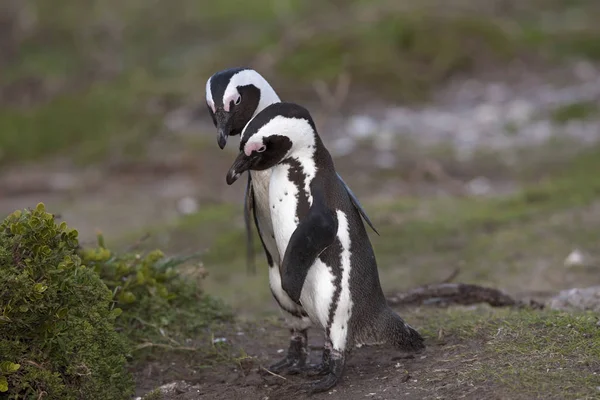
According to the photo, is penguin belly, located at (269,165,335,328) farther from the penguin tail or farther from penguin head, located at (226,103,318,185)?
the penguin tail

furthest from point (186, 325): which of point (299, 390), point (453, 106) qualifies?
point (453, 106)

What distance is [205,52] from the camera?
16.7 metres

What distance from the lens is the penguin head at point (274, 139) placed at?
3840 mm

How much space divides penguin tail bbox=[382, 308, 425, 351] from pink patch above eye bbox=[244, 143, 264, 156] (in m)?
0.93

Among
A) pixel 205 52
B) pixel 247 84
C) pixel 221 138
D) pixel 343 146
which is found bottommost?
pixel 221 138

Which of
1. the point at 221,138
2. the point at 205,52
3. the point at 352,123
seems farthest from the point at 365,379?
the point at 205,52

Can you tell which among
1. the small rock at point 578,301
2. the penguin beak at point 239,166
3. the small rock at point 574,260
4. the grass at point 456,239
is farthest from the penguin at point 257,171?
the small rock at point 574,260

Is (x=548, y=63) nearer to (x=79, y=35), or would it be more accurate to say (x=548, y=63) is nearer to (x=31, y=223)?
(x=79, y=35)

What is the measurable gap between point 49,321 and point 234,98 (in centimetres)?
124

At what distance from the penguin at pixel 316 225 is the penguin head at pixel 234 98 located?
0.29 meters

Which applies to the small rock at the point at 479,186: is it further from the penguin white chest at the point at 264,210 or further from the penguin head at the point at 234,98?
the penguin head at the point at 234,98

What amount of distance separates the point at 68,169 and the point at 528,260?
7.05 metres

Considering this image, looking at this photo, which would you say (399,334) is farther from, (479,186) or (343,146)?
(343,146)

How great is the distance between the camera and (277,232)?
3.97m
